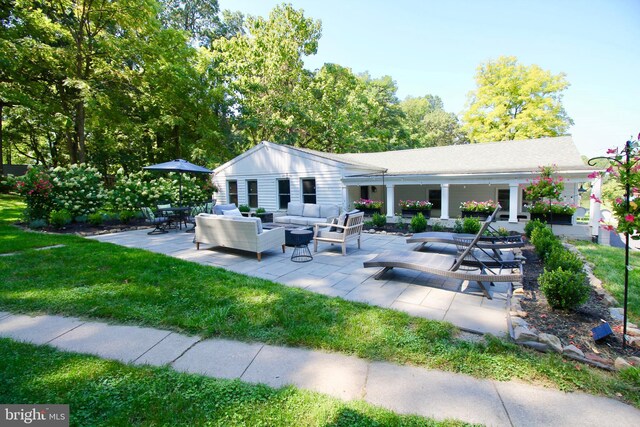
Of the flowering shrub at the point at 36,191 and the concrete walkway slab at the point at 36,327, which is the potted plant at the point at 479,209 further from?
the flowering shrub at the point at 36,191

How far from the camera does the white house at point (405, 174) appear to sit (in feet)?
34.3

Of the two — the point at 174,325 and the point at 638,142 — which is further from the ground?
the point at 638,142

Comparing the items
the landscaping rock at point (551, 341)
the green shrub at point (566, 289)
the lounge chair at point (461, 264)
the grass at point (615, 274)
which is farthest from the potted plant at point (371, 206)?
the landscaping rock at point (551, 341)

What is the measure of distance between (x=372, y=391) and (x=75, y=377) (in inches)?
90.8

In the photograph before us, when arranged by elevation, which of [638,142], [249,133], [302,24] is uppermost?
[302,24]

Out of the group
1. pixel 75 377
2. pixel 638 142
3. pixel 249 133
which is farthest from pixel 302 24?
pixel 75 377

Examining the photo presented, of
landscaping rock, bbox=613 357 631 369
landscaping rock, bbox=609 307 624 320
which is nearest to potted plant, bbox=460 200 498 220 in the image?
landscaping rock, bbox=609 307 624 320

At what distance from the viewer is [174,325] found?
3.25m

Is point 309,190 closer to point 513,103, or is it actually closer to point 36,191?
point 36,191

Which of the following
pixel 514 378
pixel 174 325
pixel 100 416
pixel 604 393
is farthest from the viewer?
pixel 174 325

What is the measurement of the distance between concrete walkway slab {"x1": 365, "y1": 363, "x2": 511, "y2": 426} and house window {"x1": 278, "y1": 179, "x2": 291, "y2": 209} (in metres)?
12.1

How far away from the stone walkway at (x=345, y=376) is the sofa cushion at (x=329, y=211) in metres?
7.99

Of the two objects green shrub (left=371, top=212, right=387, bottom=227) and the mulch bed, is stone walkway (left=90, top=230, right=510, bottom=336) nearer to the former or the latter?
the mulch bed

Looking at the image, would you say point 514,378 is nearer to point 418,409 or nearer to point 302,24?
point 418,409
